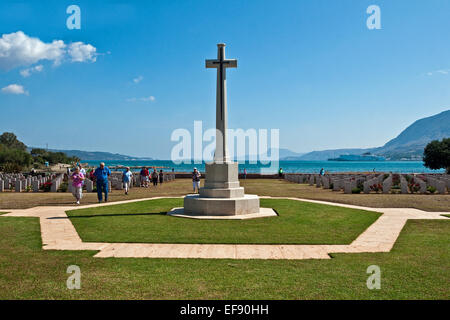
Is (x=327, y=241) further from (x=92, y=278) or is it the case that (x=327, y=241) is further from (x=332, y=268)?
(x=92, y=278)

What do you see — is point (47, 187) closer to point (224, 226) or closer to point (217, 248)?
point (224, 226)

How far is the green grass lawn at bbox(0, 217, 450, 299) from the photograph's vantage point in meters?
4.66

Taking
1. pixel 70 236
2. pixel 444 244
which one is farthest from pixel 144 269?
pixel 444 244

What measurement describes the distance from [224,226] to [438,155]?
1873 inches

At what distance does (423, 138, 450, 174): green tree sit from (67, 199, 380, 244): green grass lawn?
4184 centimetres

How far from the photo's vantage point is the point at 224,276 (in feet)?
17.7

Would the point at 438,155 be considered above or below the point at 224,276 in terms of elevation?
above

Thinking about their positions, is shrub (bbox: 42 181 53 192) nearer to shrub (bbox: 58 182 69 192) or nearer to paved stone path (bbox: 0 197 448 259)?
shrub (bbox: 58 182 69 192)

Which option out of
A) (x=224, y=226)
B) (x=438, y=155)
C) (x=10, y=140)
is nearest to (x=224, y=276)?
(x=224, y=226)

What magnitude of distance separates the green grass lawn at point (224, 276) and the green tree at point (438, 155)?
46.7 metres

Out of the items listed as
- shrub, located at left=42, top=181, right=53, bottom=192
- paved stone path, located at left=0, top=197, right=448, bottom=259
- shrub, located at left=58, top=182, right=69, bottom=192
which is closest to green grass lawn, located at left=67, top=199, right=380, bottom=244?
paved stone path, located at left=0, top=197, right=448, bottom=259

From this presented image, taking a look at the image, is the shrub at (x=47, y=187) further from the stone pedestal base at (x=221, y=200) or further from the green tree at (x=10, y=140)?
the green tree at (x=10, y=140)

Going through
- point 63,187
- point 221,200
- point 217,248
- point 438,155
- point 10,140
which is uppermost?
point 10,140

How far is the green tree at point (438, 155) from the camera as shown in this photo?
155 ft
